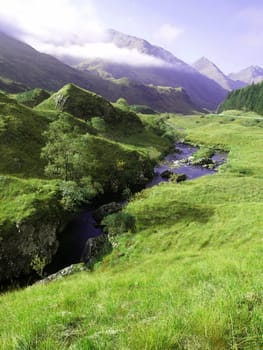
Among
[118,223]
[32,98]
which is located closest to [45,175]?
[118,223]

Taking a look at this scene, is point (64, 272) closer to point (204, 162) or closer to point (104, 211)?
point (104, 211)

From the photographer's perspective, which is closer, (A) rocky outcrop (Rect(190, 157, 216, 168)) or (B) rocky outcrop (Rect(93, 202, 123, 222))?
(B) rocky outcrop (Rect(93, 202, 123, 222))

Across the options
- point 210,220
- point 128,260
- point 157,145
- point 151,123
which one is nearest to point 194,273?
point 128,260

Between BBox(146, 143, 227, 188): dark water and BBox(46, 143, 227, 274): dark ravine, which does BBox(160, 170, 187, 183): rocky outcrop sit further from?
BBox(46, 143, 227, 274): dark ravine

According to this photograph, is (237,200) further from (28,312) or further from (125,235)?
(28,312)

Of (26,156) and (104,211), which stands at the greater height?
(26,156)

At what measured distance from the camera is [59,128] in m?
58.2

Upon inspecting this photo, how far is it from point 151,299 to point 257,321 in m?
3.88

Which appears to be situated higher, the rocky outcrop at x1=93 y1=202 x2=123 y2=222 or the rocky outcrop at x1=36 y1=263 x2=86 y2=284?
the rocky outcrop at x1=93 y1=202 x2=123 y2=222

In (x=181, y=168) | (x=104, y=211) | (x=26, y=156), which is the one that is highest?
(x=26, y=156)

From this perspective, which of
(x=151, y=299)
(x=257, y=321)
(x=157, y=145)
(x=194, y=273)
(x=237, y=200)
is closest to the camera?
(x=257, y=321)

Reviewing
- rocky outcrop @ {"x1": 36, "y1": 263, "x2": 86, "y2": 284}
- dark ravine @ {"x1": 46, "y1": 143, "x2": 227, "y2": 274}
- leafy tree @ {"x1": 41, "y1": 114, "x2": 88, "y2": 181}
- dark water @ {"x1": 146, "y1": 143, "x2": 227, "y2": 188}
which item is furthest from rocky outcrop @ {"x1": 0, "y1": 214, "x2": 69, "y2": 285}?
dark water @ {"x1": 146, "y1": 143, "x2": 227, "y2": 188}

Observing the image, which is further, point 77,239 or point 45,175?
point 45,175

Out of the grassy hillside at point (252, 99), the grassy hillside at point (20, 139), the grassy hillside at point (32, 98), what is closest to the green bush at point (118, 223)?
the grassy hillside at point (20, 139)
